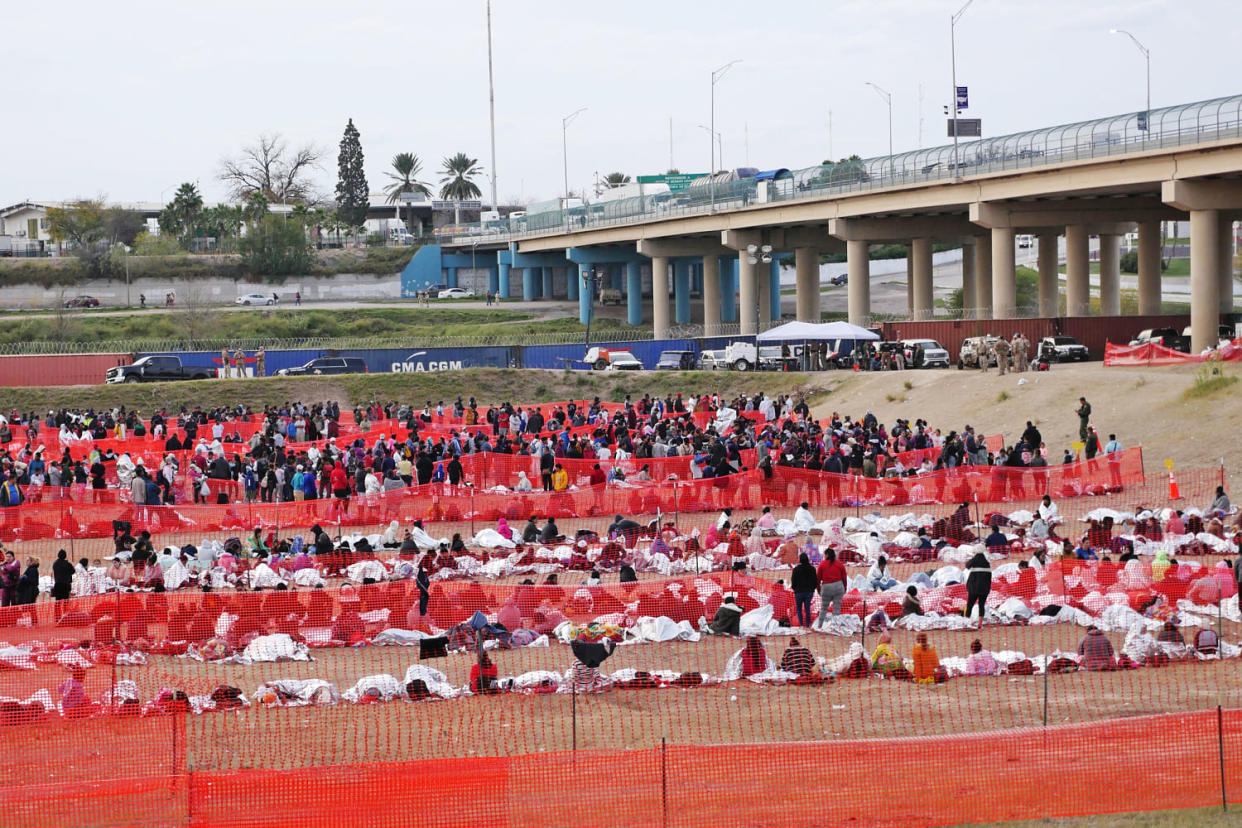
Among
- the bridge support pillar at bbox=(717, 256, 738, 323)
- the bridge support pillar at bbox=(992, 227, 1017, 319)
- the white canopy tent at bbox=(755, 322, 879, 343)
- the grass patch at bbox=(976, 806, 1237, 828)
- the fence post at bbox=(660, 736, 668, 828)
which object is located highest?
the bridge support pillar at bbox=(717, 256, 738, 323)

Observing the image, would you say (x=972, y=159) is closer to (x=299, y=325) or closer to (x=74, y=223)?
(x=299, y=325)

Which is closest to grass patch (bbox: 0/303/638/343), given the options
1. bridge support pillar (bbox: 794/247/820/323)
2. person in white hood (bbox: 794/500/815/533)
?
bridge support pillar (bbox: 794/247/820/323)

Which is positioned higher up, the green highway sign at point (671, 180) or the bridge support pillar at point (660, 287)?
the green highway sign at point (671, 180)

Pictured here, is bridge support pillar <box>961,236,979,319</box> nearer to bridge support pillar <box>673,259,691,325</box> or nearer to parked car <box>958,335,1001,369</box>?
bridge support pillar <box>673,259,691,325</box>

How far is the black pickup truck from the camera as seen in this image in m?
55.4

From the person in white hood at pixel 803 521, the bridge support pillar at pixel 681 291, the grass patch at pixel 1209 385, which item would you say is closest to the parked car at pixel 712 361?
the grass patch at pixel 1209 385

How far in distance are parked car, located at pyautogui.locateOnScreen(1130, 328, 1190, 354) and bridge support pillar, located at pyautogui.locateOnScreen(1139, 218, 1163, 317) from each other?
1194cm

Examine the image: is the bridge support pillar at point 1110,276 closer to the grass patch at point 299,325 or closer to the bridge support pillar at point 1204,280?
the bridge support pillar at point 1204,280

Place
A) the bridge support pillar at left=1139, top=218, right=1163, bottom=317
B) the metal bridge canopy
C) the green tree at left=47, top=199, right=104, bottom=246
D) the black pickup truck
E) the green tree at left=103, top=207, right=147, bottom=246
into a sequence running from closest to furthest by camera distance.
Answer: the metal bridge canopy
the black pickup truck
the bridge support pillar at left=1139, top=218, right=1163, bottom=317
the green tree at left=47, top=199, right=104, bottom=246
the green tree at left=103, top=207, right=147, bottom=246

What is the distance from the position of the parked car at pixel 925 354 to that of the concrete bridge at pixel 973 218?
6.67 meters

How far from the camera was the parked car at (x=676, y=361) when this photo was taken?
194ft

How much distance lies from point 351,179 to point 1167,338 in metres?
112

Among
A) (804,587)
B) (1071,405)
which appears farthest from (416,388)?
(804,587)

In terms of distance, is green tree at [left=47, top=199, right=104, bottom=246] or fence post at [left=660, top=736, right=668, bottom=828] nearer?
fence post at [left=660, top=736, right=668, bottom=828]
